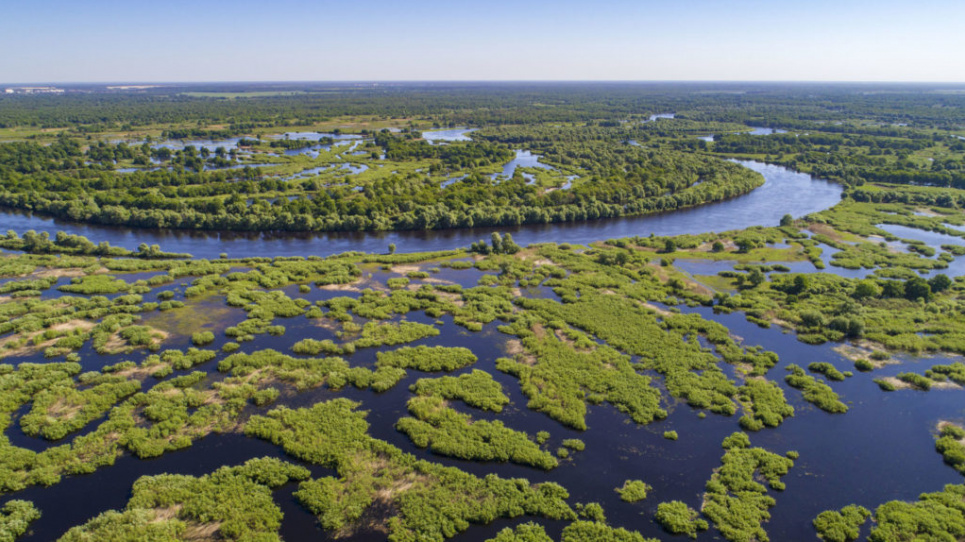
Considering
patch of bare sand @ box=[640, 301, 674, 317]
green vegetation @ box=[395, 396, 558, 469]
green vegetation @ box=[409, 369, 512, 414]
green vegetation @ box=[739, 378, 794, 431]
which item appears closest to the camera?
green vegetation @ box=[395, 396, 558, 469]

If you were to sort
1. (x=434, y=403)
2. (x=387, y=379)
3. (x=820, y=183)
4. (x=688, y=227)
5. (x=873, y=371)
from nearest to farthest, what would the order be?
(x=434, y=403) < (x=387, y=379) < (x=873, y=371) < (x=688, y=227) < (x=820, y=183)

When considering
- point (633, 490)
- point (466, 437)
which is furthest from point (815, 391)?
point (466, 437)

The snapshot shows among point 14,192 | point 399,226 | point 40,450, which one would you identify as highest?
point 14,192

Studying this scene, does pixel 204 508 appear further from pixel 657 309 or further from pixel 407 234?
pixel 407 234

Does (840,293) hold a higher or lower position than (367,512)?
higher

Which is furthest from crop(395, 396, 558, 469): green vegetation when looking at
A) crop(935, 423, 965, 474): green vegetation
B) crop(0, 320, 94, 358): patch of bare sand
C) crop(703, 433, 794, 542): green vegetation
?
crop(0, 320, 94, 358): patch of bare sand

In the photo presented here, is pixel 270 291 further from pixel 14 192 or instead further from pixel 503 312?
pixel 14 192

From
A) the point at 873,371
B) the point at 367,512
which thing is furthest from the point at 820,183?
the point at 367,512

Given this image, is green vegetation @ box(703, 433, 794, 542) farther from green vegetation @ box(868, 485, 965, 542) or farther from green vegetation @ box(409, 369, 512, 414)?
green vegetation @ box(409, 369, 512, 414)
